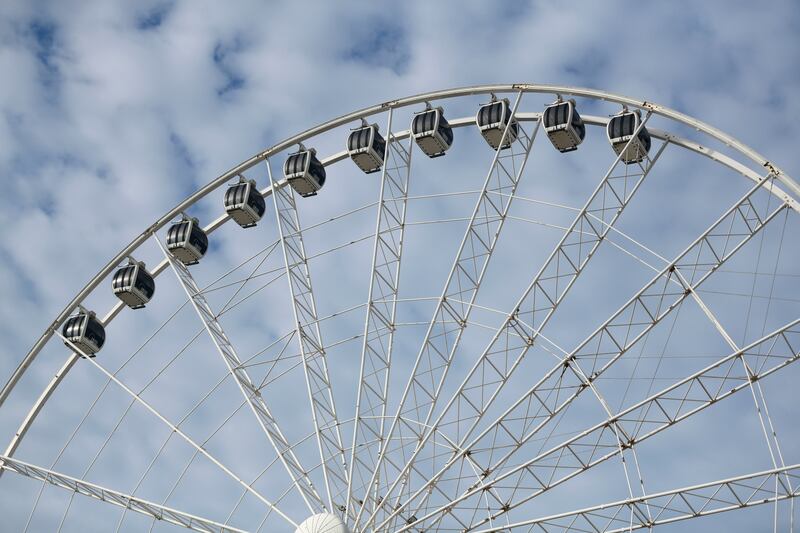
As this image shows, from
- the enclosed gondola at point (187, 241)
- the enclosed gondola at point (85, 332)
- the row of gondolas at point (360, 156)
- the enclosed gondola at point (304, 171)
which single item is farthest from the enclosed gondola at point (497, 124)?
the enclosed gondola at point (85, 332)

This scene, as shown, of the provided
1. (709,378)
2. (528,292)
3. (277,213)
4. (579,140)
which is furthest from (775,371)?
(277,213)

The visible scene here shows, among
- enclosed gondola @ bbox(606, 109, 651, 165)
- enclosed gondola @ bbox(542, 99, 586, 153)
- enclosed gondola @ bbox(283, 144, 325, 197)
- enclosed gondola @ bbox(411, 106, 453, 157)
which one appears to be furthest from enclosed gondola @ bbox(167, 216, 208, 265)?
enclosed gondola @ bbox(606, 109, 651, 165)

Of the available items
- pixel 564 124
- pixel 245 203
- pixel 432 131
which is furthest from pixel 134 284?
pixel 564 124

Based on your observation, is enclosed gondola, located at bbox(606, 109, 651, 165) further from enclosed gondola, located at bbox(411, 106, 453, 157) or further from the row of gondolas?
enclosed gondola, located at bbox(411, 106, 453, 157)

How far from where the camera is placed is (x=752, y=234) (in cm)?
3309

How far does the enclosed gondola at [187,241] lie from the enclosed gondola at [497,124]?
12.3 metres

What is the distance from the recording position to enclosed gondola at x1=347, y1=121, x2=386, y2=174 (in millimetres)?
41844

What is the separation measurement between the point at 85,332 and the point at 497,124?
62.3 feet

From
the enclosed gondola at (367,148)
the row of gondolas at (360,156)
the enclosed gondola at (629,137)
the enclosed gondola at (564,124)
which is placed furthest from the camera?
the enclosed gondola at (367,148)

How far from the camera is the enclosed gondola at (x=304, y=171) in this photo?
4328 cm

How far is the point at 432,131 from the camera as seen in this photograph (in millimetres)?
40875

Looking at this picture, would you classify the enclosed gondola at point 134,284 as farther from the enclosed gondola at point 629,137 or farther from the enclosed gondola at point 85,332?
the enclosed gondola at point 629,137

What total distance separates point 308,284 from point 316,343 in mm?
2538

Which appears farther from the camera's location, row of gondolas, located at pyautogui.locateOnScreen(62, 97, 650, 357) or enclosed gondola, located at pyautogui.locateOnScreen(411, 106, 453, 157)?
enclosed gondola, located at pyautogui.locateOnScreen(411, 106, 453, 157)
